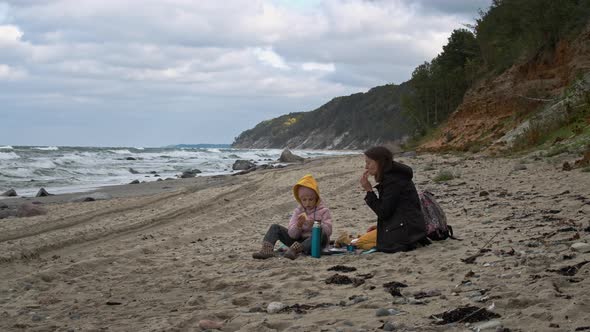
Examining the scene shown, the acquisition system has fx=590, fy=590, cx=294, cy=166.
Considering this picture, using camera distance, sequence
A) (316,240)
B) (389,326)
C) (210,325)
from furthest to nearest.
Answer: (316,240) → (210,325) → (389,326)

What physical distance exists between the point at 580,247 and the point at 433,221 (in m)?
2.06

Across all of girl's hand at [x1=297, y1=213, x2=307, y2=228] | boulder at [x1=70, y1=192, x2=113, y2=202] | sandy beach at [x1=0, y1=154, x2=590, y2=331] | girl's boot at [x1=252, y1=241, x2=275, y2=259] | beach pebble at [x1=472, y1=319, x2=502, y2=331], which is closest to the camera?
beach pebble at [x1=472, y1=319, x2=502, y2=331]

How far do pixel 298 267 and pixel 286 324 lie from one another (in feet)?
7.52

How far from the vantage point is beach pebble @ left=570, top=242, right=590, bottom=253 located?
483 centimetres

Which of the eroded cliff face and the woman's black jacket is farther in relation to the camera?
the eroded cliff face

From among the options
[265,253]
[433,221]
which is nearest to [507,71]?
[433,221]

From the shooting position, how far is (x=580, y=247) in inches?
193

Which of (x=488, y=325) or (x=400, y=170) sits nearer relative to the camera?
(x=488, y=325)

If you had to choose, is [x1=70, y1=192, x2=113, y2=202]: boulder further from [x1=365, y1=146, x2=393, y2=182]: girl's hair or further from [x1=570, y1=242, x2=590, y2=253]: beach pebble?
[x1=570, y1=242, x2=590, y2=253]: beach pebble

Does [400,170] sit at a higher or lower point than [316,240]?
higher

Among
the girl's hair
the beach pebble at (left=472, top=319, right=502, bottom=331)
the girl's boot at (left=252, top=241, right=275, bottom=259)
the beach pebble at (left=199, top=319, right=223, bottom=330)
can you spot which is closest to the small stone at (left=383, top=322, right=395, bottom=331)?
the beach pebble at (left=472, top=319, right=502, bottom=331)

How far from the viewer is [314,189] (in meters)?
7.14

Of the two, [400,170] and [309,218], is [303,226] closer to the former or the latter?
[309,218]

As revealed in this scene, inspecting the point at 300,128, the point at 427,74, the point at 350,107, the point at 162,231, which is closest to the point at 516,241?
the point at 162,231
